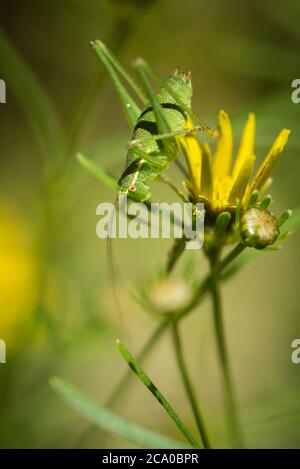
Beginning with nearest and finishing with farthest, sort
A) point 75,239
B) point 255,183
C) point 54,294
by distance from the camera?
1. point 255,183
2. point 54,294
3. point 75,239

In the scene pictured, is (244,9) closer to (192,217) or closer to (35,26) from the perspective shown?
(35,26)

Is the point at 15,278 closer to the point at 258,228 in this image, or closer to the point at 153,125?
the point at 153,125

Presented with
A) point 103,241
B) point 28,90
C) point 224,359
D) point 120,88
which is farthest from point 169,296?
point 103,241

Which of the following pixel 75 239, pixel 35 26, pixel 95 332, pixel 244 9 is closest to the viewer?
pixel 95 332

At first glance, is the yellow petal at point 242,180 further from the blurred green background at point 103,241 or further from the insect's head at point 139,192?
the blurred green background at point 103,241

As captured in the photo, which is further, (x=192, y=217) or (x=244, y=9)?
A: (x=244, y=9)

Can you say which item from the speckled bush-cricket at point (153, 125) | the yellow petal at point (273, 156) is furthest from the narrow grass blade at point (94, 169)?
the yellow petal at point (273, 156)

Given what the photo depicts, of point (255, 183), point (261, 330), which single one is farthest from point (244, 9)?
point (255, 183)

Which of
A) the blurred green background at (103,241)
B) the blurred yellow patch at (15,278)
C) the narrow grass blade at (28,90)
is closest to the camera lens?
the narrow grass blade at (28,90)
